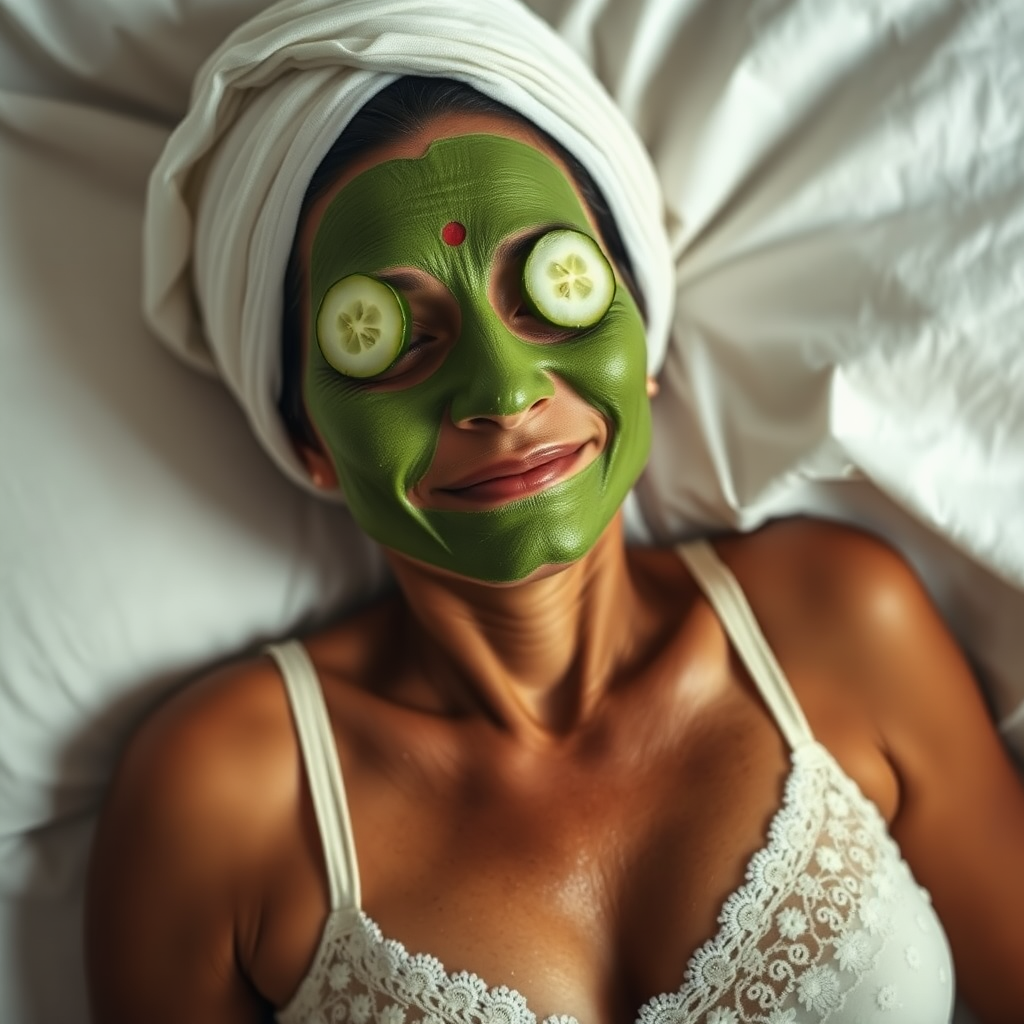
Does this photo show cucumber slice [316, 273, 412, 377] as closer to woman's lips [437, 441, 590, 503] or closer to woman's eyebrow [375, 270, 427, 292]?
woman's eyebrow [375, 270, 427, 292]

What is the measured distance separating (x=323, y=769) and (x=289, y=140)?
0.64 metres

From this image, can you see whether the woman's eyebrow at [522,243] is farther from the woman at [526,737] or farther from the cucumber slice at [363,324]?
the cucumber slice at [363,324]

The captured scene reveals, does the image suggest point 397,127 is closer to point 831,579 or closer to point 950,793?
point 831,579

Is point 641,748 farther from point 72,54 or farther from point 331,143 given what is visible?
point 72,54

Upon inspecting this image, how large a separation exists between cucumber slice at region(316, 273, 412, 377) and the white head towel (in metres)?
0.11

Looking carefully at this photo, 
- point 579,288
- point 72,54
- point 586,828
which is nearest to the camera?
point 579,288

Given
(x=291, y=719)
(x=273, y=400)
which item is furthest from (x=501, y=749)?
(x=273, y=400)

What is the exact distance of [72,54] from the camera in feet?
4.02

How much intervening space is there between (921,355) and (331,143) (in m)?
0.65

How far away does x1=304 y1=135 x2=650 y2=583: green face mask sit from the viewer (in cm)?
96

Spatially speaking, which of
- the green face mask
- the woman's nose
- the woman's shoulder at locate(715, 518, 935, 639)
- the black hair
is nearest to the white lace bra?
the woman's shoulder at locate(715, 518, 935, 639)

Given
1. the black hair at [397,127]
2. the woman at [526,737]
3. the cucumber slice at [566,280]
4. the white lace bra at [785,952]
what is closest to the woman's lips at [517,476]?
the woman at [526,737]

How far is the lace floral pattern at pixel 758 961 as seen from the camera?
3.23 ft

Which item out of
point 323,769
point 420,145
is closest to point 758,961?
point 323,769
